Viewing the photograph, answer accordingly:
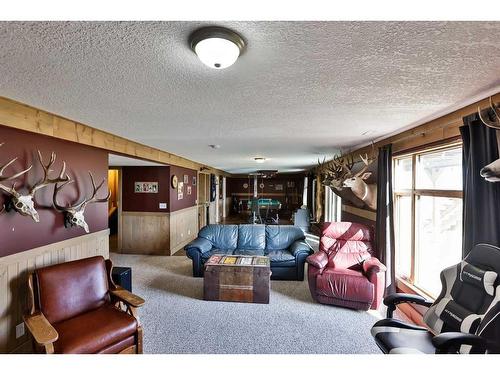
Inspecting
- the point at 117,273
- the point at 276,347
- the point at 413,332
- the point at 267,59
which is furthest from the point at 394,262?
the point at 117,273

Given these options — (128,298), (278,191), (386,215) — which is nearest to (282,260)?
(386,215)

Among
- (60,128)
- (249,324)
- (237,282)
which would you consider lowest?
(249,324)

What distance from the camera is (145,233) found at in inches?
230

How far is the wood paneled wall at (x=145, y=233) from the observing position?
581cm

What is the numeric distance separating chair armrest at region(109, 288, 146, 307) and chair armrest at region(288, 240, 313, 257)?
8.86 feet

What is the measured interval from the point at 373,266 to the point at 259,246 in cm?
217

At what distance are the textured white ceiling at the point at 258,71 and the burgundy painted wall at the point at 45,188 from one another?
0.39 meters

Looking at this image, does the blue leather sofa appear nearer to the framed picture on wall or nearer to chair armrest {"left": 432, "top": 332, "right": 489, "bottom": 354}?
the framed picture on wall

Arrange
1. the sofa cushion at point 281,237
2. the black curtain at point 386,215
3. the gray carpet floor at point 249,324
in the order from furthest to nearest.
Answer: the sofa cushion at point 281,237, the black curtain at point 386,215, the gray carpet floor at point 249,324

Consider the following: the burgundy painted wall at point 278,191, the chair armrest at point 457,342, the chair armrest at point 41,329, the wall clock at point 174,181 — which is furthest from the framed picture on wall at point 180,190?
the burgundy painted wall at point 278,191

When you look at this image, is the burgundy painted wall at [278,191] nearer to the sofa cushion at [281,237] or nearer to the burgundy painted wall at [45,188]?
the sofa cushion at [281,237]

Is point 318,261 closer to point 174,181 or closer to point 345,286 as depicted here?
point 345,286

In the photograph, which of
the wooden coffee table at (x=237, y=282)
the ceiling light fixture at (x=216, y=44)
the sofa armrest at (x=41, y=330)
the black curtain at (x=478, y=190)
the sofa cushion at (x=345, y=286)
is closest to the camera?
the ceiling light fixture at (x=216, y=44)

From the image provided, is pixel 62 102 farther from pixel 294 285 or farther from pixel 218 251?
pixel 294 285
